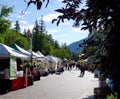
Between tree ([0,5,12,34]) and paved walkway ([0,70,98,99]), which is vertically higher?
tree ([0,5,12,34])

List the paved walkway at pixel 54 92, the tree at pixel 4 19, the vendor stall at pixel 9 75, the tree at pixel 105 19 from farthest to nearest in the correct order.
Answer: the tree at pixel 4 19, the vendor stall at pixel 9 75, the paved walkway at pixel 54 92, the tree at pixel 105 19

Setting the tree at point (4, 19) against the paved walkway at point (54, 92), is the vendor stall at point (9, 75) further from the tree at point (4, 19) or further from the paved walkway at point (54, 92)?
the tree at point (4, 19)

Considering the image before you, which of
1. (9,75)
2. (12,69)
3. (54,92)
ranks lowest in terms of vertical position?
(54,92)

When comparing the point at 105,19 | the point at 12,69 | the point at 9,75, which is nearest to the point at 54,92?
the point at 9,75

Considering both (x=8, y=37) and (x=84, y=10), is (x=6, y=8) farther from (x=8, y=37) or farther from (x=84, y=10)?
(x=84, y=10)

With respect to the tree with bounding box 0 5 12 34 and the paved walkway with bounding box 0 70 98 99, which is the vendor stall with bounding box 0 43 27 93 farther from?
the tree with bounding box 0 5 12 34

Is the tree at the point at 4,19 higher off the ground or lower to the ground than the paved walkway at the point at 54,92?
higher

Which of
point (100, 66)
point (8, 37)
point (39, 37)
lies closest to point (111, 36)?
point (100, 66)

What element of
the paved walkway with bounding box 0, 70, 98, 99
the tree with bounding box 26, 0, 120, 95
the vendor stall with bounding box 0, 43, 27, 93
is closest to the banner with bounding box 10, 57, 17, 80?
the vendor stall with bounding box 0, 43, 27, 93

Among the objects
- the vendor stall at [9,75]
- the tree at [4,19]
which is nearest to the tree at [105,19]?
the vendor stall at [9,75]

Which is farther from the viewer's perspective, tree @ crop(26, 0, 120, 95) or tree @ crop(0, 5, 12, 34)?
tree @ crop(0, 5, 12, 34)

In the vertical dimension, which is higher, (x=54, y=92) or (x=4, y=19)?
(x=4, y=19)

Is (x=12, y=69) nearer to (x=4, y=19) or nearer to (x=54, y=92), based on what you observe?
(x=54, y=92)

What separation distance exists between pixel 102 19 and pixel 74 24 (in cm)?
31
